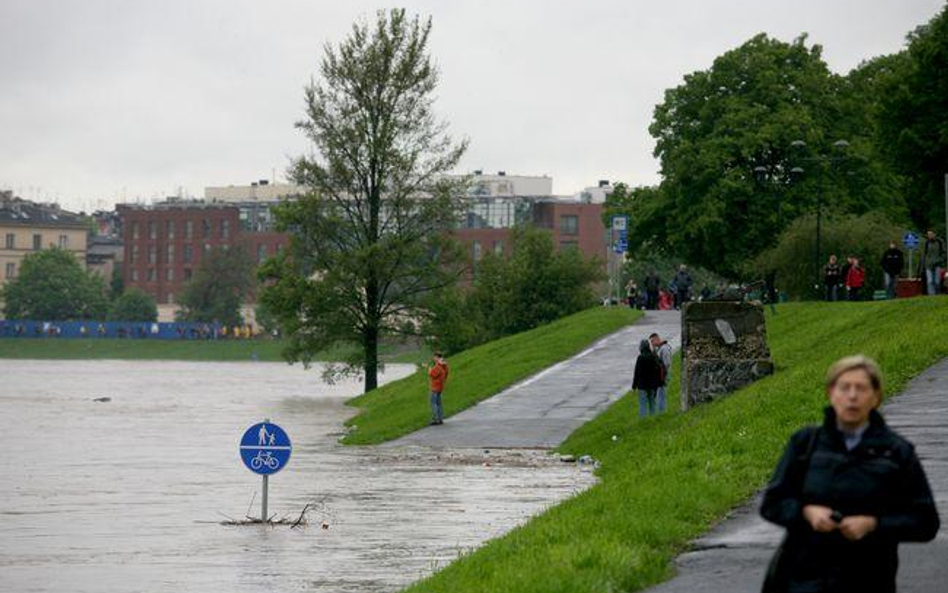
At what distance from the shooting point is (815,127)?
79.0m

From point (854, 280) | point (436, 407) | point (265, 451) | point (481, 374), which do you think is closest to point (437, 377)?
point (436, 407)

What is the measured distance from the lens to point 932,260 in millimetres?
46938

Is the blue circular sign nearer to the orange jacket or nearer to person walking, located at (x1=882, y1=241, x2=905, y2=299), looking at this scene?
the orange jacket

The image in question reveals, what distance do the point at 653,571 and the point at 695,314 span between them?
66.0ft

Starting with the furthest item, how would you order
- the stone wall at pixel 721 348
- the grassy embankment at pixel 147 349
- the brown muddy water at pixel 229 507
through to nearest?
the grassy embankment at pixel 147 349 < the stone wall at pixel 721 348 < the brown muddy water at pixel 229 507

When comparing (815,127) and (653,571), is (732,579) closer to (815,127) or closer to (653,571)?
(653,571)

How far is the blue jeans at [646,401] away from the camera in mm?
37031

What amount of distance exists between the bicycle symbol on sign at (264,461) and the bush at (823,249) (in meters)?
40.5

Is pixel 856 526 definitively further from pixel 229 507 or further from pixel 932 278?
pixel 932 278

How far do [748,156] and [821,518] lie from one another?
7167 centimetres

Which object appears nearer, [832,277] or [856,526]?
[856,526]

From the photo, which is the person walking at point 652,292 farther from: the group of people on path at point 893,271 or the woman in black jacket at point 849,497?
the woman in black jacket at point 849,497

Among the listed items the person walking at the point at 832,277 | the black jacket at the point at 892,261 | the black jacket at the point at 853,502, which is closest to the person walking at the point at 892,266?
the black jacket at the point at 892,261

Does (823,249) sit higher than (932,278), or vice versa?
(823,249)
